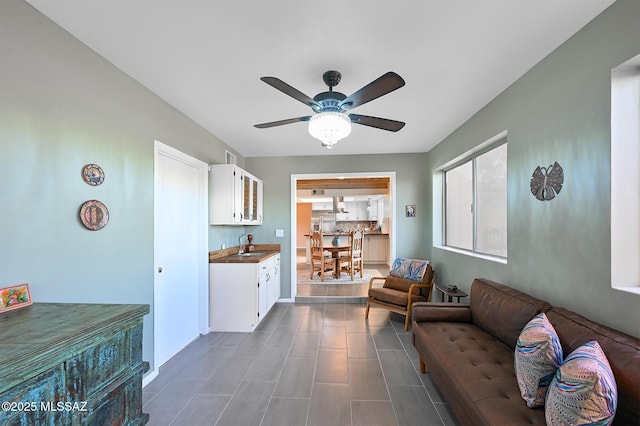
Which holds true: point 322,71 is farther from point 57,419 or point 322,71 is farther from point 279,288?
point 279,288

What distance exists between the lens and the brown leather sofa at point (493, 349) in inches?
46.3

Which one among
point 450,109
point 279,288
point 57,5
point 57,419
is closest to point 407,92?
point 450,109

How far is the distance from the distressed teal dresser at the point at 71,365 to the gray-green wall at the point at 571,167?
2.48 metres

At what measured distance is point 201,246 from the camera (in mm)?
3359

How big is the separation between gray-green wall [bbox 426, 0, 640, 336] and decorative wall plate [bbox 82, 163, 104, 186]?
125 inches

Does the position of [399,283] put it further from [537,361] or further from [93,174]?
[93,174]

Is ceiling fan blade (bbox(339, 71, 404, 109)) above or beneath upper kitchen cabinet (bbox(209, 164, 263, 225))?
above

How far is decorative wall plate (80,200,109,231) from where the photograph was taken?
5.79ft

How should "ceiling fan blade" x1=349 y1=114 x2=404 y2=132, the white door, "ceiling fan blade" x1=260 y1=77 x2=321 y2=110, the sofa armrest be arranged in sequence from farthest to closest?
the white door → the sofa armrest → "ceiling fan blade" x1=349 y1=114 x2=404 y2=132 → "ceiling fan blade" x1=260 y1=77 x2=321 y2=110

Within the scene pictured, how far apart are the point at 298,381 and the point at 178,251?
184 centimetres

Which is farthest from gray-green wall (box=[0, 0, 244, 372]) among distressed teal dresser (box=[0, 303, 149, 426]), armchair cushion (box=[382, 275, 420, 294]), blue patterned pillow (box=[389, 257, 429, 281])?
blue patterned pillow (box=[389, 257, 429, 281])

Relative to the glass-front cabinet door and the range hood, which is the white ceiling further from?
the range hood

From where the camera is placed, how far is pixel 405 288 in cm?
377

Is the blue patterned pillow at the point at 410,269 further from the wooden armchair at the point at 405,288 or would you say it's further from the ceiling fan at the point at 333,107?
the ceiling fan at the point at 333,107
